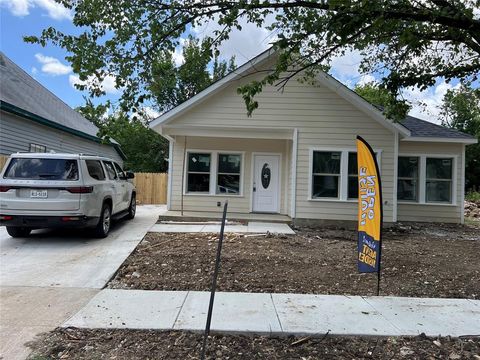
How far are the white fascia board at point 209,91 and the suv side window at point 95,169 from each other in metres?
3.21

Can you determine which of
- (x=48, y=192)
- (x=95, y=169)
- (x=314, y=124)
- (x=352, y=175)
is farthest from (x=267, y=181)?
(x=48, y=192)

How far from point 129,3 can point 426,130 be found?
11.4 metres

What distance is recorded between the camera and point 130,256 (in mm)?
7602

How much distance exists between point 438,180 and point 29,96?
17.3 metres

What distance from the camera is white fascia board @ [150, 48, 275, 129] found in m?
11.9

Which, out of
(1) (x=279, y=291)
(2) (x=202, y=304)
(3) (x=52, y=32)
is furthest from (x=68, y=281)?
(3) (x=52, y=32)

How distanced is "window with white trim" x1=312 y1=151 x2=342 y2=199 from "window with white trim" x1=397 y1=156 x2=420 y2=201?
281cm

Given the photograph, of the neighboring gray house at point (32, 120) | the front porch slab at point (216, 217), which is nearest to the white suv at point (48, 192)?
the front porch slab at point (216, 217)

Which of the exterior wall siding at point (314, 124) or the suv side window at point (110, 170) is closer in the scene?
the suv side window at point (110, 170)

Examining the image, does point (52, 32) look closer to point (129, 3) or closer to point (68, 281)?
point (129, 3)

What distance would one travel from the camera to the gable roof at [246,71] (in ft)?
38.7

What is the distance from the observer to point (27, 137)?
15.6 metres

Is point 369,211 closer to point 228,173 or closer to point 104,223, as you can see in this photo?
point 104,223

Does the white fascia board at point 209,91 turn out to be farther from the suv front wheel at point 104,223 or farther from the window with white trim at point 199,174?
the suv front wheel at point 104,223
